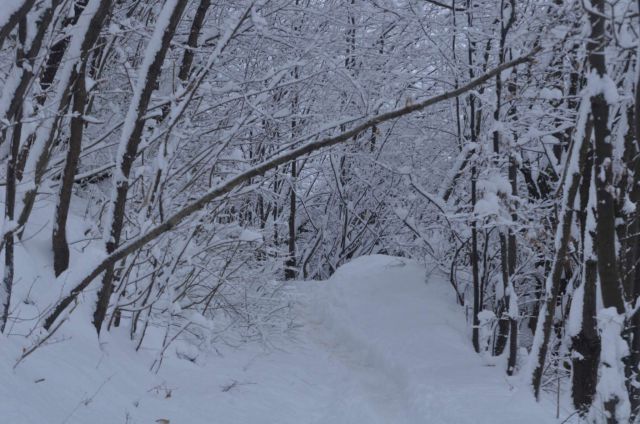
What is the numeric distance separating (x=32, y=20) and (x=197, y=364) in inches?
149

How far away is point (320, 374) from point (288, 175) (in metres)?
2.79

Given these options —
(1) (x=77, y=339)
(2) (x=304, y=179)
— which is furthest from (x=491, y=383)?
(2) (x=304, y=179)

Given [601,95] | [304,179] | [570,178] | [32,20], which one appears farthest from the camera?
[304,179]

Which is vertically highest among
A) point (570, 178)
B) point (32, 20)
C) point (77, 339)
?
point (32, 20)

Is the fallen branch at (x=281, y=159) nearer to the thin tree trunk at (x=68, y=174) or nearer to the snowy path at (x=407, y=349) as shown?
the thin tree trunk at (x=68, y=174)

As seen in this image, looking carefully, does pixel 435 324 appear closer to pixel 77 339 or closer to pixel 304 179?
pixel 77 339

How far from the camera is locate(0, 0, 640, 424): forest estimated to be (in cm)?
360

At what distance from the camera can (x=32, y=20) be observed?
3.26 meters

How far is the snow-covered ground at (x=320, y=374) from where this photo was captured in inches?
135

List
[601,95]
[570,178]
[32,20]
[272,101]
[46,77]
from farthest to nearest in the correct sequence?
[272,101] < [46,77] < [570,178] < [601,95] < [32,20]

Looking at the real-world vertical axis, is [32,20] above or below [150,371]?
above

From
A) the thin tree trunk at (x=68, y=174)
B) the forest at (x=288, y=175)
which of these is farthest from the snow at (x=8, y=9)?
the thin tree trunk at (x=68, y=174)

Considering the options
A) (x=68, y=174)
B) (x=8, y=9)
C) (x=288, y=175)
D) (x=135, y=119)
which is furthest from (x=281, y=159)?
(x=288, y=175)

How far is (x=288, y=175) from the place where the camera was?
8.82m
